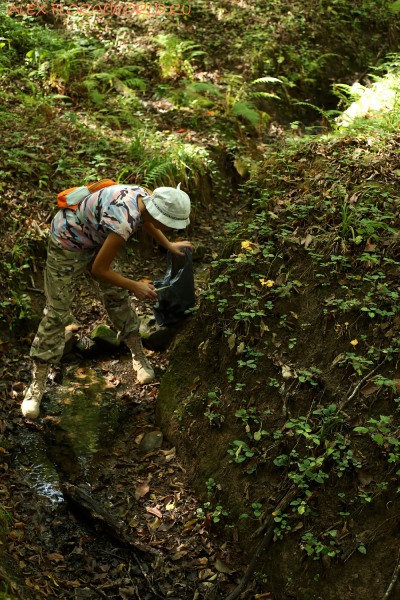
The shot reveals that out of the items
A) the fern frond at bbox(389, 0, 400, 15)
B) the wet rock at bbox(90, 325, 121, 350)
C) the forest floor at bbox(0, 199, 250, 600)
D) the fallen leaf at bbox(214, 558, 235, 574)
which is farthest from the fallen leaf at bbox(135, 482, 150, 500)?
the fern frond at bbox(389, 0, 400, 15)

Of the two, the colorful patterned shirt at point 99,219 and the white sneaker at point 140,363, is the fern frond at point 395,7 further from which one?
the white sneaker at point 140,363

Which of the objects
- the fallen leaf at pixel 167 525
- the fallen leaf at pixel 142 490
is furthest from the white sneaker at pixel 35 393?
the fallen leaf at pixel 167 525

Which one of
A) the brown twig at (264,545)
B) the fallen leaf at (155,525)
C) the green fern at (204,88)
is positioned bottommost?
the fallen leaf at (155,525)

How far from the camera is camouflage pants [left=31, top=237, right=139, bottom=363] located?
3850mm

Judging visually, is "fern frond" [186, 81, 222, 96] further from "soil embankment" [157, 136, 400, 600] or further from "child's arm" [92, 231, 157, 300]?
"child's arm" [92, 231, 157, 300]

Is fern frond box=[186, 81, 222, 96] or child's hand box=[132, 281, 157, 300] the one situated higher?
fern frond box=[186, 81, 222, 96]

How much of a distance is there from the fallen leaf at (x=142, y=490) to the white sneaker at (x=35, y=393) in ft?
3.98

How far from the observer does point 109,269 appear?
3.53m

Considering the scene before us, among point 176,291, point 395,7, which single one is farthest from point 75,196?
point 395,7

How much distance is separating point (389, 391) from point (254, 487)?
3.73ft

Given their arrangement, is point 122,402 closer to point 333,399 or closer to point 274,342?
point 274,342

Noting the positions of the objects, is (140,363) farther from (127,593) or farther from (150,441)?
(127,593)

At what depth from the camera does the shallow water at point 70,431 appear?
364 cm

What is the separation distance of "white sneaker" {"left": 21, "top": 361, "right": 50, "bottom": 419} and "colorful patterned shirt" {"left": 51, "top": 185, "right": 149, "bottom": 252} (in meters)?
1.17
